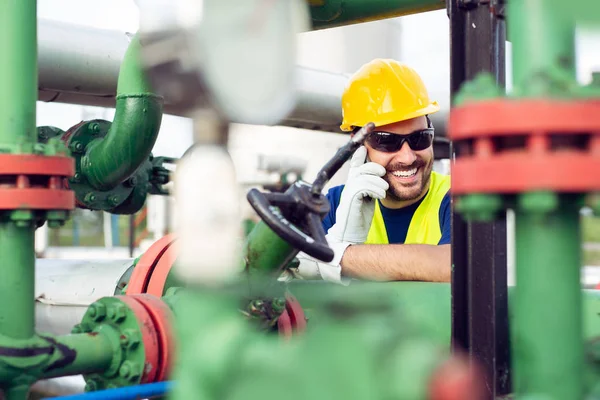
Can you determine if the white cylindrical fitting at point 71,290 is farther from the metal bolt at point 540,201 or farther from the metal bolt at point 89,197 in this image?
the metal bolt at point 540,201

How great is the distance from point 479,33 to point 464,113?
0.44 metres

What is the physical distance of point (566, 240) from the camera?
2.08 ft

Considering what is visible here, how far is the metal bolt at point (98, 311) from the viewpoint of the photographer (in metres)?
1.29

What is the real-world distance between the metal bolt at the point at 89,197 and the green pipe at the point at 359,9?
2.90ft

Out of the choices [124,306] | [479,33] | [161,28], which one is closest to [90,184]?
[124,306]

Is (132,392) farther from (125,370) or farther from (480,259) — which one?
(480,259)

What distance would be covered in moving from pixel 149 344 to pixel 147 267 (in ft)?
1.15

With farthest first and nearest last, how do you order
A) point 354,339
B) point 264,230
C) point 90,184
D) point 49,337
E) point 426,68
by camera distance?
point 426,68 → point 90,184 → point 49,337 → point 264,230 → point 354,339

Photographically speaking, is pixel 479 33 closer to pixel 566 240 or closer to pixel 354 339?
pixel 566 240

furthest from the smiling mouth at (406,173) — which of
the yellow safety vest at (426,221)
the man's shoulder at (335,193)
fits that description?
the man's shoulder at (335,193)

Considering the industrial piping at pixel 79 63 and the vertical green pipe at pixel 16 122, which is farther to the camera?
the industrial piping at pixel 79 63

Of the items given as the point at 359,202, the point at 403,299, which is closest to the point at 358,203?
the point at 359,202

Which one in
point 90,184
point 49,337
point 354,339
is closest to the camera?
point 354,339

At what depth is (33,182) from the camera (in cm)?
121
